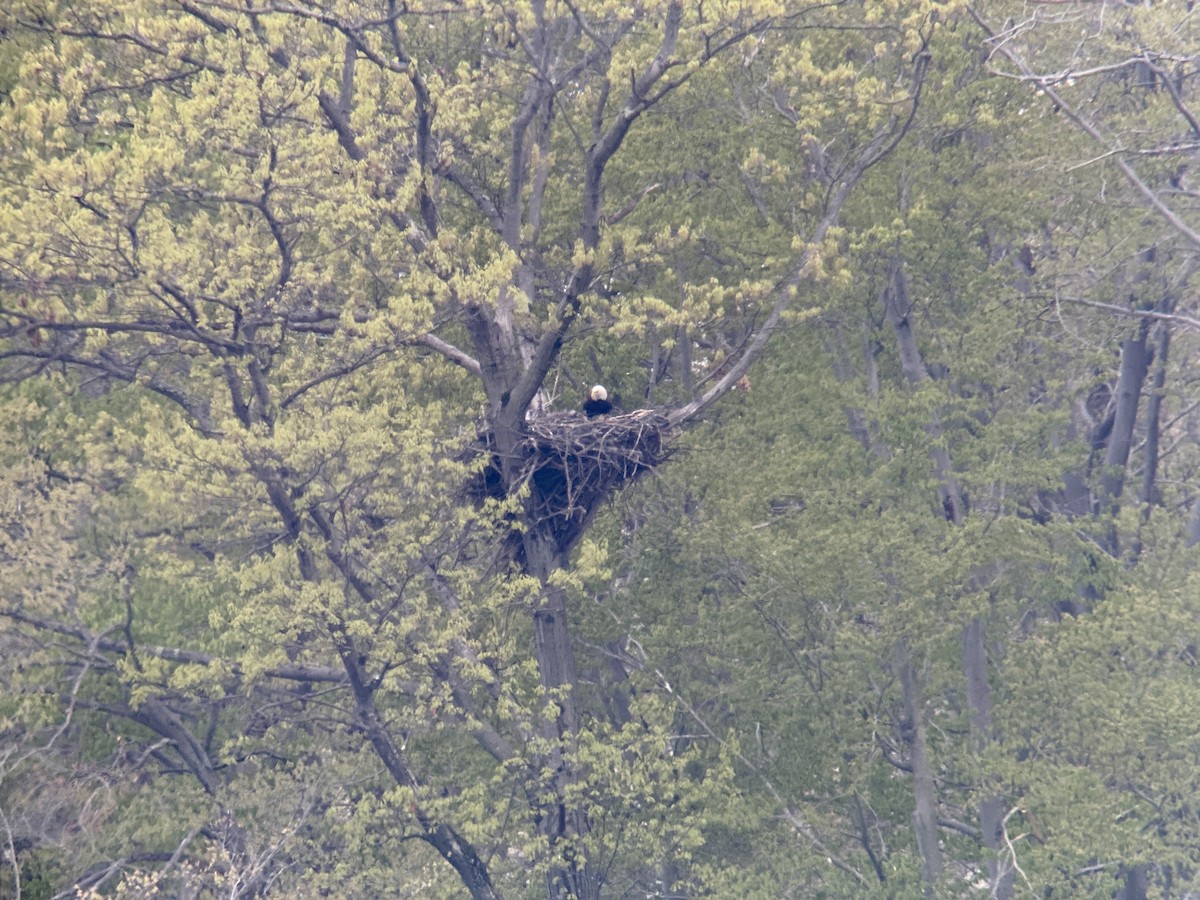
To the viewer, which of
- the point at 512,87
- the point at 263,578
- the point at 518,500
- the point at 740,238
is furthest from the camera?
the point at 740,238

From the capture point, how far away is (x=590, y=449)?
11.3 meters

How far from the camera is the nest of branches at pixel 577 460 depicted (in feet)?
37.4

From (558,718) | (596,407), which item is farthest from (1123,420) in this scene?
(558,718)

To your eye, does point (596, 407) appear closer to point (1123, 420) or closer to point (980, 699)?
point (980, 699)

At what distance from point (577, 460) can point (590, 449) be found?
29cm

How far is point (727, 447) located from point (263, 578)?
19.0 feet

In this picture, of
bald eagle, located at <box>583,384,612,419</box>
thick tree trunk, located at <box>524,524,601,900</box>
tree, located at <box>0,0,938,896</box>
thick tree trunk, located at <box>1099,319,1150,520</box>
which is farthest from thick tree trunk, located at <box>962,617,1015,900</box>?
bald eagle, located at <box>583,384,612,419</box>

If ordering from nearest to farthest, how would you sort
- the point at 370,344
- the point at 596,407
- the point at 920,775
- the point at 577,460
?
the point at 370,344 < the point at 577,460 < the point at 596,407 < the point at 920,775

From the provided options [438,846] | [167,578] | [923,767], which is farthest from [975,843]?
[167,578]

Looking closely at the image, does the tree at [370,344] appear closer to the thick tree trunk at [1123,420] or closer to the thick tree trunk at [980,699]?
the thick tree trunk at [980,699]

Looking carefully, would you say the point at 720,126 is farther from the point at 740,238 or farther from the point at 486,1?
the point at 486,1

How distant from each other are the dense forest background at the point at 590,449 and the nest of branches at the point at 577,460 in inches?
2.3

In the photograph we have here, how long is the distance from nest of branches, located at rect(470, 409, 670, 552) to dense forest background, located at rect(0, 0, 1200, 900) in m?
0.06

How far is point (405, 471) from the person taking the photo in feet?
36.4
